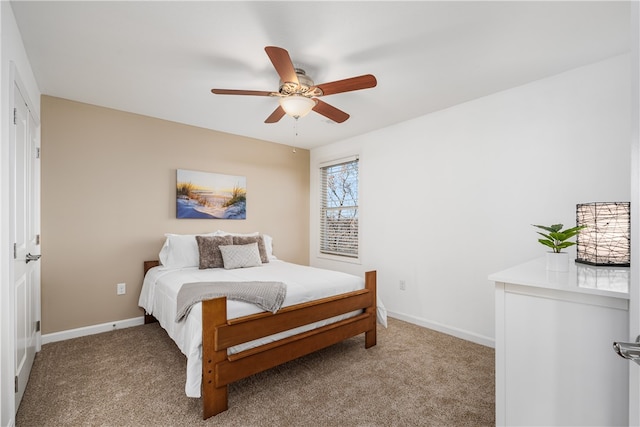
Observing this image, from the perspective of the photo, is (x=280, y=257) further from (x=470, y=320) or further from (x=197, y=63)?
(x=197, y=63)

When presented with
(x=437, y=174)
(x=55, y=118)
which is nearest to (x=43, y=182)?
(x=55, y=118)

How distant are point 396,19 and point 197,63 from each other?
152 cm

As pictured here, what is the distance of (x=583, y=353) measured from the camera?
115 cm

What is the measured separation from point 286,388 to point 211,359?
2.06ft

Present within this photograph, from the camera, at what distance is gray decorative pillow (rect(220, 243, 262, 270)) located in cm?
346

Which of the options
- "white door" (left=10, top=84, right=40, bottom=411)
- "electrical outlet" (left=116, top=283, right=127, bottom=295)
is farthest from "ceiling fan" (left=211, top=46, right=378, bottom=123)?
Answer: "electrical outlet" (left=116, top=283, right=127, bottom=295)

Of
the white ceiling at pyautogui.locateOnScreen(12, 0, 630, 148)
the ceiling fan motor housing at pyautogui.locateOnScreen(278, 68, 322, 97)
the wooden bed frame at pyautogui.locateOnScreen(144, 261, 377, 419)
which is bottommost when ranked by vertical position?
the wooden bed frame at pyautogui.locateOnScreen(144, 261, 377, 419)

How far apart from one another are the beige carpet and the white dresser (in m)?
0.81

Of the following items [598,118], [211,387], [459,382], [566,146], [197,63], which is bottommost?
[459,382]

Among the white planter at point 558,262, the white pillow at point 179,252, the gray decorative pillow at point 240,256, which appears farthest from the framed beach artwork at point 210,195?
the white planter at point 558,262

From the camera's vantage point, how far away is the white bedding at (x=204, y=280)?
198 centimetres

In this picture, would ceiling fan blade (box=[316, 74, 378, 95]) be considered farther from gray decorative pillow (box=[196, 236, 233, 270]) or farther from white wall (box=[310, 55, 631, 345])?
gray decorative pillow (box=[196, 236, 233, 270])

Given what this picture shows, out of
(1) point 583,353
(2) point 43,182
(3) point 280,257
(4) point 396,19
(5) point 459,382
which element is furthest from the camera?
(3) point 280,257

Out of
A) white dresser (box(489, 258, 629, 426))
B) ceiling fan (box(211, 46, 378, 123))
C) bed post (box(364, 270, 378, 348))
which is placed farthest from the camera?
bed post (box(364, 270, 378, 348))
